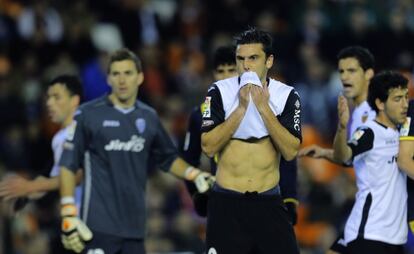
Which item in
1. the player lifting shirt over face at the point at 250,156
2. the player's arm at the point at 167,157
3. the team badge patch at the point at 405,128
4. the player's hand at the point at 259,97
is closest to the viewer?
the player's hand at the point at 259,97

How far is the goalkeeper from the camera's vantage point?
947 centimetres

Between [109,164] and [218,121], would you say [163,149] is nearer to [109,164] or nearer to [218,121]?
[109,164]

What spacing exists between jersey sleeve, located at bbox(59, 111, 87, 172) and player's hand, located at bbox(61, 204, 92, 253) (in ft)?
1.30

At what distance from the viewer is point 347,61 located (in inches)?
389

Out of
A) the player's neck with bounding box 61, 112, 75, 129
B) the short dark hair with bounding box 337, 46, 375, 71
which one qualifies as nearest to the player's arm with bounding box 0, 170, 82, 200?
the player's neck with bounding box 61, 112, 75, 129

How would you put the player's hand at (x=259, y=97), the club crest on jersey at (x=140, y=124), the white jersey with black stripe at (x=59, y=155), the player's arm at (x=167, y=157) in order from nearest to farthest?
1. the player's hand at (x=259, y=97)
2. the club crest on jersey at (x=140, y=124)
3. the player's arm at (x=167, y=157)
4. the white jersey with black stripe at (x=59, y=155)

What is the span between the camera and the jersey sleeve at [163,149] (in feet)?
32.7

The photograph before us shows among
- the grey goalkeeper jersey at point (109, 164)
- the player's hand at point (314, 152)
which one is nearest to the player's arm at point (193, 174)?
the grey goalkeeper jersey at point (109, 164)

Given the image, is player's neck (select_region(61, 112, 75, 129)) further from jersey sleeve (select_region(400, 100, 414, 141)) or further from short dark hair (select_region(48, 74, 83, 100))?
jersey sleeve (select_region(400, 100, 414, 141))

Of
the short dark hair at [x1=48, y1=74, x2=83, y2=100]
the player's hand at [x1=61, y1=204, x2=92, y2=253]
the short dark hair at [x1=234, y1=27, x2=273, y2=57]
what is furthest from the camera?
the short dark hair at [x1=48, y1=74, x2=83, y2=100]

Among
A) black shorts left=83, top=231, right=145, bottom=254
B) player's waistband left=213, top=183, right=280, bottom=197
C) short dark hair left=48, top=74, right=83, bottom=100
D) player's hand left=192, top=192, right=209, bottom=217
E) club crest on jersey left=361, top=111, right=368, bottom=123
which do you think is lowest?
black shorts left=83, top=231, right=145, bottom=254

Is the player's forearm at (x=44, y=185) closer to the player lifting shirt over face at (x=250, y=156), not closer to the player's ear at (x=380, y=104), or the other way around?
the player lifting shirt over face at (x=250, y=156)

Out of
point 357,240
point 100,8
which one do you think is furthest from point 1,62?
point 357,240

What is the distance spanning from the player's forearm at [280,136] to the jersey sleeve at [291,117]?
82mm
